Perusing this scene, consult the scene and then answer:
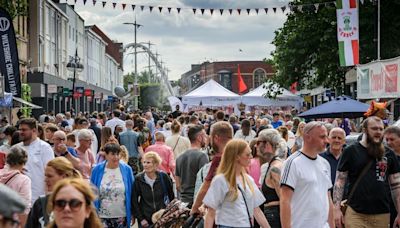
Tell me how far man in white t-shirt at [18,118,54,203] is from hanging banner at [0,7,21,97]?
1403 cm

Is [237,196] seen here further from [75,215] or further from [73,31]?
[73,31]

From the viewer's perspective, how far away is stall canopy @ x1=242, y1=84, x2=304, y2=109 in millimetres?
37966

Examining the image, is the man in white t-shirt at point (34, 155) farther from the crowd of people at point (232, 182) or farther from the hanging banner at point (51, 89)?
the hanging banner at point (51, 89)

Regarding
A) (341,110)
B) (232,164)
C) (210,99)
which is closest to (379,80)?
(341,110)

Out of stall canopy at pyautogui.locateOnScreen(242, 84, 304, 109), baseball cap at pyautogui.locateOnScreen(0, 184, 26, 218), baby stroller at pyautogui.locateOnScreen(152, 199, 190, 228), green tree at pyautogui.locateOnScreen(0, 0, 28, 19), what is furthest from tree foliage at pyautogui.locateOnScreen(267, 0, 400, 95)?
baseball cap at pyautogui.locateOnScreen(0, 184, 26, 218)

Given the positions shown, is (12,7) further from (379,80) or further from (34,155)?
(34,155)

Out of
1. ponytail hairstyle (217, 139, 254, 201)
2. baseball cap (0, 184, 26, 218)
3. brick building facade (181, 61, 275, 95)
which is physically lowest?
ponytail hairstyle (217, 139, 254, 201)

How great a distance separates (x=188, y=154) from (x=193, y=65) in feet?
512

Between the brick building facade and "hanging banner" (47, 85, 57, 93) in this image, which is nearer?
"hanging banner" (47, 85, 57, 93)

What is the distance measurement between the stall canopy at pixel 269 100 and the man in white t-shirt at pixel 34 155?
28022mm

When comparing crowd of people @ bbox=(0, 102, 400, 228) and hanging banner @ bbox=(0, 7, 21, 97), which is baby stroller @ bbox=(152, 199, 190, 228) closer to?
crowd of people @ bbox=(0, 102, 400, 228)

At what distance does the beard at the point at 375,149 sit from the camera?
344 inches


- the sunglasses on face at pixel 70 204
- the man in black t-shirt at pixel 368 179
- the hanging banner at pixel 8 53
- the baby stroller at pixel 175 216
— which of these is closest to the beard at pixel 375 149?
the man in black t-shirt at pixel 368 179

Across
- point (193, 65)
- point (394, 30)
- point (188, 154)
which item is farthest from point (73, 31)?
point (193, 65)
